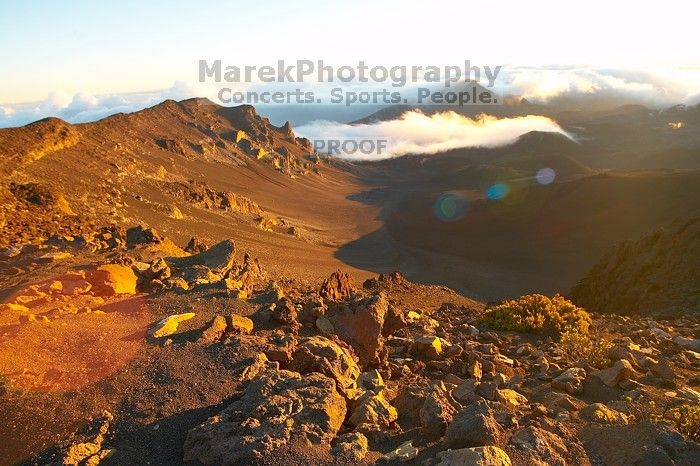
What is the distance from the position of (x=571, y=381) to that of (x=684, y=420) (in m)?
1.42

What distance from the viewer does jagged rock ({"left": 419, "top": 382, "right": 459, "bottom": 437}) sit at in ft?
14.6

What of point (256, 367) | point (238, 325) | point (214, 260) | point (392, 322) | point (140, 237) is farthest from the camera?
point (140, 237)

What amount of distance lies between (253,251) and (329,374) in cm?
1708

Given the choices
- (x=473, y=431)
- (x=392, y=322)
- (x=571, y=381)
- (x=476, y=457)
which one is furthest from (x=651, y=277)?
(x=476, y=457)

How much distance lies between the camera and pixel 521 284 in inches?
866

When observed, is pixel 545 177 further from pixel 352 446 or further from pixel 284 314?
pixel 352 446

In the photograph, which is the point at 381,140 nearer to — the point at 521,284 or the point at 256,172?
the point at 256,172

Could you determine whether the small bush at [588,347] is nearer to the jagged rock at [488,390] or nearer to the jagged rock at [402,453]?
→ the jagged rock at [488,390]

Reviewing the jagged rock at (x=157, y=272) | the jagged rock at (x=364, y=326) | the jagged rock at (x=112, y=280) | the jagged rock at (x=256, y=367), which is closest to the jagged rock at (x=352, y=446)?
the jagged rock at (x=256, y=367)

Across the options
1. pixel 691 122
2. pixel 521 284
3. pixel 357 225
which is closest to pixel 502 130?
pixel 691 122

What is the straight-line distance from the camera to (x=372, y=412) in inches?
179

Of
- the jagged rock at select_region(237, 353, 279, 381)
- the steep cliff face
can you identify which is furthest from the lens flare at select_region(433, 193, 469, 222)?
the jagged rock at select_region(237, 353, 279, 381)

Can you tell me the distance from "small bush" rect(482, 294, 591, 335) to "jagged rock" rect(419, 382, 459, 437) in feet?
15.6

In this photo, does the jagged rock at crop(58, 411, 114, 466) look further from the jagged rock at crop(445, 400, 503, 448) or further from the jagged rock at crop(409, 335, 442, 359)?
the jagged rock at crop(409, 335, 442, 359)
